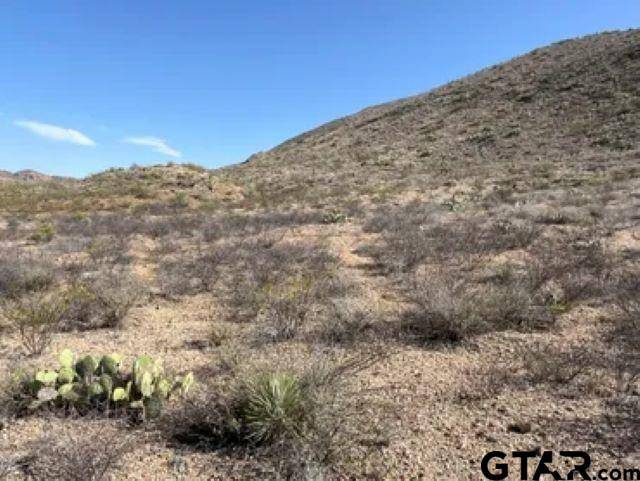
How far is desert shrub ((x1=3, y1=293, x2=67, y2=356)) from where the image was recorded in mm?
5645

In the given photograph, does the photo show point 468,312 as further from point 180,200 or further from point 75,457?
point 180,200

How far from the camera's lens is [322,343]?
5.66 metres

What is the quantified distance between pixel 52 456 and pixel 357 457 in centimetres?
203

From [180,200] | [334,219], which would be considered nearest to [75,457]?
[334,219]

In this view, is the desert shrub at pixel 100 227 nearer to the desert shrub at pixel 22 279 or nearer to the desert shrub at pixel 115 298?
the desert shrub at pixel 22 279

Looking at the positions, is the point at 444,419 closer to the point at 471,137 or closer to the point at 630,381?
the point at 630,381

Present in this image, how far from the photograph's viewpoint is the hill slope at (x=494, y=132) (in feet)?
90.2

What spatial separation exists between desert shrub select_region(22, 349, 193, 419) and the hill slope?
18.2 meters

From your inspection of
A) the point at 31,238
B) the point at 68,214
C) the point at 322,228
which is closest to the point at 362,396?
the point at 322,228

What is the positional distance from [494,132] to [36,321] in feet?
115

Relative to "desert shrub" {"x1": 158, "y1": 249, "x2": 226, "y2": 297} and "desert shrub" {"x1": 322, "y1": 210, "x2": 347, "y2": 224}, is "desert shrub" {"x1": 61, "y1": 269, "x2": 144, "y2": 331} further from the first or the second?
"desert shrub" {"x1": 322, "y1": 210, "x2": 347, "y2": 224}

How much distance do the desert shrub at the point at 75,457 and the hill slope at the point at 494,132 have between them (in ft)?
62.5

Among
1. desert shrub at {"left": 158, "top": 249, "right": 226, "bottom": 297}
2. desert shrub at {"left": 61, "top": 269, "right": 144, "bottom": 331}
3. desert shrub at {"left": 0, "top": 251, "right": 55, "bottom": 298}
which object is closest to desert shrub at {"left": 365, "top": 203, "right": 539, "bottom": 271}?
desert shrub at {"left": 158, "top": 249, "right": 226, "bottom": 297}

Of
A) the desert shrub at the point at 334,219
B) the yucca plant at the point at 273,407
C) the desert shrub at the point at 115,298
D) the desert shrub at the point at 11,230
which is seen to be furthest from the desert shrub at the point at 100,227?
the yucca plant at the point at 273,407
